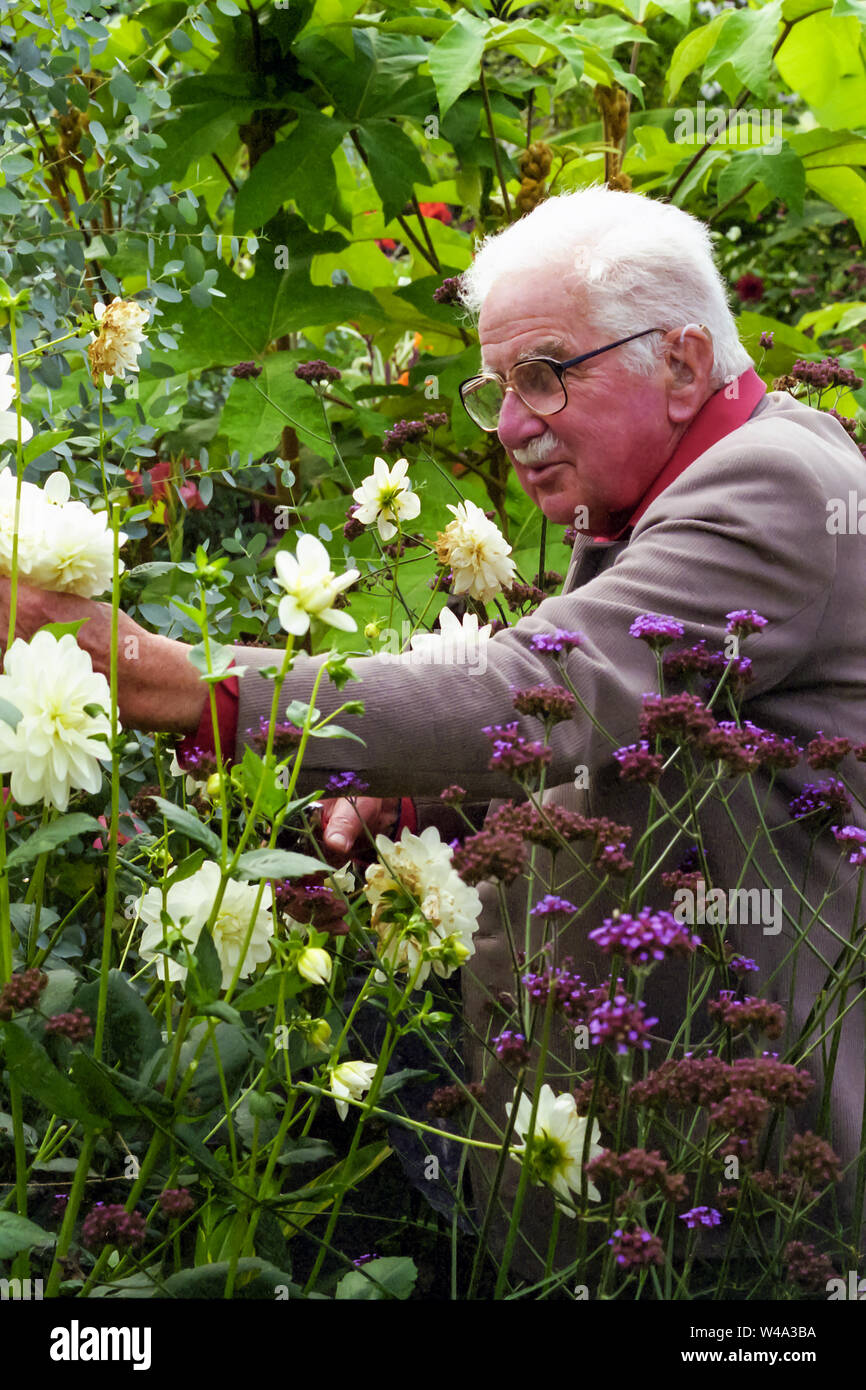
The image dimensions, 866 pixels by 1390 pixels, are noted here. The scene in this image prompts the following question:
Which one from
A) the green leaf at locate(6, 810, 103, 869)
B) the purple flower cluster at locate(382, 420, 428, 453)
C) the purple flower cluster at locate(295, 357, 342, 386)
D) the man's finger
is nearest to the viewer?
the green leaf at locate(6, 810, 103, 869)

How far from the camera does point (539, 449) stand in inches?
60.9

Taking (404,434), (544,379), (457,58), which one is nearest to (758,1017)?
(544,379)

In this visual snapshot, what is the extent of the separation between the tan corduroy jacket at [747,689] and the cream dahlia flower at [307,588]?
0.85 ft

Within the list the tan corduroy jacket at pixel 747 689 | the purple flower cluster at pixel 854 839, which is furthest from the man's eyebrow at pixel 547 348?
the purple flower cluster at pixel 854 839

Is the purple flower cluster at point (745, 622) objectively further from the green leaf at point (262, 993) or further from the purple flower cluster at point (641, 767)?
the green leaf at point (262, 993)

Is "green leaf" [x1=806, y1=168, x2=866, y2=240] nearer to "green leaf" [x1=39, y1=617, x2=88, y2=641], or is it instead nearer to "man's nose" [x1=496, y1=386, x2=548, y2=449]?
"man's nose" [x1=496, y1=386, x2=548, y2=449]

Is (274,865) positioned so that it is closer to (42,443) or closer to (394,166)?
(42,443)

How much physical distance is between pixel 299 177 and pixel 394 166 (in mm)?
144

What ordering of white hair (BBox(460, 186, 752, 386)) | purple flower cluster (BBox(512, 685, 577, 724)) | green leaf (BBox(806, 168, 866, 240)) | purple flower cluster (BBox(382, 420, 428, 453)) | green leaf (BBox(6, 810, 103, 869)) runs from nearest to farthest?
green leaf (BBox(6, 810, 103, 869)) < purple flower cluster (BBox(512, 685, 577, 724)) < white hair (BBox(460, 186, 752, 386)) < purple flower cluster (BBox(382, 420, 428, 453)) < green leaf (BBox(806, 168, 866, 240))

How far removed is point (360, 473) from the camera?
2.22 metres

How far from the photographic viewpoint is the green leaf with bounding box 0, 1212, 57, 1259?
845 mm

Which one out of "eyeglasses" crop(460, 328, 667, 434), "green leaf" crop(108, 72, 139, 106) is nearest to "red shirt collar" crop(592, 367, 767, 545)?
"eyeglasses" crop(460, 328, 667, 434)

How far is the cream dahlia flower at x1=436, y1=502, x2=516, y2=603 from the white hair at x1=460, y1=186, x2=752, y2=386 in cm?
27

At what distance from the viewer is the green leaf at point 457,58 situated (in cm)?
184
